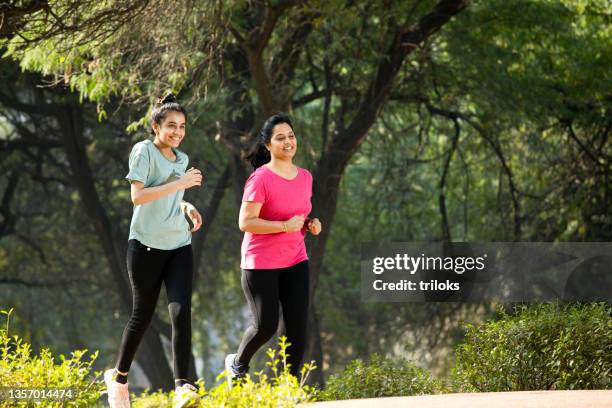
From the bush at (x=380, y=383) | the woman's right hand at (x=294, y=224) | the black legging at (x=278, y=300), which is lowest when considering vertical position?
the bush at (x=380, y=383)

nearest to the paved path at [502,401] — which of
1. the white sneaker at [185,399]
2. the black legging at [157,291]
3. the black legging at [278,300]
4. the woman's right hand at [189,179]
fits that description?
the black legging at [278,300]

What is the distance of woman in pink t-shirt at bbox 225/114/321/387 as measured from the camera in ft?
21.9

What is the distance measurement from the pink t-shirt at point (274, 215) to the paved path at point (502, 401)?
2.80ft

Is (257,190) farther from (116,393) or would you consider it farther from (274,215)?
(116,393)

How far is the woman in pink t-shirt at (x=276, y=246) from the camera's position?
21.9 feet

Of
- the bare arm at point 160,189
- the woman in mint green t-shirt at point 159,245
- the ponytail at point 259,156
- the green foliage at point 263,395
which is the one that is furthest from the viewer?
the ponytail at point 259,156

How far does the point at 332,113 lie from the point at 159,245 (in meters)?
10.3

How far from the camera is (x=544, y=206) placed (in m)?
16.8

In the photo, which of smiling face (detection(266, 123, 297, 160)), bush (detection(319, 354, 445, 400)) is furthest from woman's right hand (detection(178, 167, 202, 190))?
bush (detection(319, 354, 445, 400))

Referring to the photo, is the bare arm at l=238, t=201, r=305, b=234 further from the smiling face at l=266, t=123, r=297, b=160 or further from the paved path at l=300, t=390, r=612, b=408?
the paved path at l=300, t=390, r=612, b=408

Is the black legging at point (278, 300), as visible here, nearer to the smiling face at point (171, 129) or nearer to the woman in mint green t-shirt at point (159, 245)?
the woman in mint green t-shirt at point (159, 245)

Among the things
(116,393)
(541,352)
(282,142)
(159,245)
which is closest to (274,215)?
(282,142)

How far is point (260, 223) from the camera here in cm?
663

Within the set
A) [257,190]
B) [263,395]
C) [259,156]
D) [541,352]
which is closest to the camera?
[263,395]
